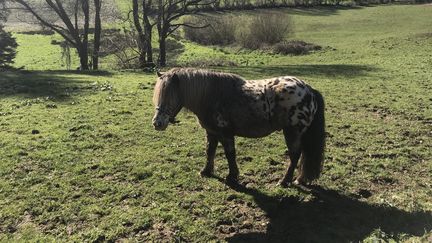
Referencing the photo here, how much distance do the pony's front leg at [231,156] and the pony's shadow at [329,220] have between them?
0.54 metres

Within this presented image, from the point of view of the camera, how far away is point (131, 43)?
30.5 metres

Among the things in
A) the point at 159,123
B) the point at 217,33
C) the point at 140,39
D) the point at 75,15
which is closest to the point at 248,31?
the point at 217,33

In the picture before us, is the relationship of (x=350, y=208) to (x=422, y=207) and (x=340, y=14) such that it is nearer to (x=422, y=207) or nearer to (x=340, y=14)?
(x=422, y=207)

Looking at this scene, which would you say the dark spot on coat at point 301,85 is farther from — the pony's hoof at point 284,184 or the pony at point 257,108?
the pony's hoof at point 284,184

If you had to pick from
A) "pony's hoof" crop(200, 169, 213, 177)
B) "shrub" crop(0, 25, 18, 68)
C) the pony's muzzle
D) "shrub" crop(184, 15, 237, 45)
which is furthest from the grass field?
"shrub" crop(184, 15, 237, 45)

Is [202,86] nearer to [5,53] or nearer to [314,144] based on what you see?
[314,144]

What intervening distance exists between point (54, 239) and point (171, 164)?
10.7 feet

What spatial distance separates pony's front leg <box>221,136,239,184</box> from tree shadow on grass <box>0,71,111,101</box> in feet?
30.8

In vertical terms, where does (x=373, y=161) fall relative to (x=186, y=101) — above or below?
below

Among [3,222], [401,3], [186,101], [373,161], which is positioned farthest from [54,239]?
[401,3]

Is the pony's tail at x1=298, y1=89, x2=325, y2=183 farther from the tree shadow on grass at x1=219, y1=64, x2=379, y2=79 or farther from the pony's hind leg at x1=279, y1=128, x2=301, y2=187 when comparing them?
the tree shadow on grass at x1=219, y1=64, x2=379, y2=79

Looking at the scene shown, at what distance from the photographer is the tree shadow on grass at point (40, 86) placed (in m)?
15.4

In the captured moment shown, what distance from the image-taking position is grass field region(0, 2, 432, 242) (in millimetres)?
6293

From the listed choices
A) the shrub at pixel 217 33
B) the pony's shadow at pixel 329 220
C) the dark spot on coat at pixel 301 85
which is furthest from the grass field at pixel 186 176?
the shrub at pixel 217 33
